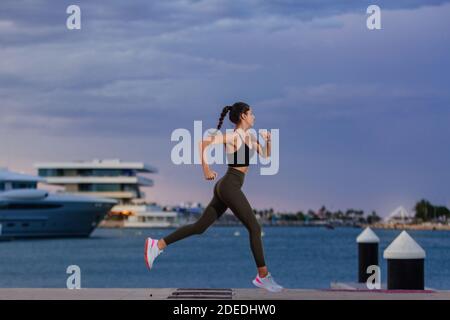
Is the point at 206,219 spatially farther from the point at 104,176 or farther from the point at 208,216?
the point at 104,176

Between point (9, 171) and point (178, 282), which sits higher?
point (9, 171)

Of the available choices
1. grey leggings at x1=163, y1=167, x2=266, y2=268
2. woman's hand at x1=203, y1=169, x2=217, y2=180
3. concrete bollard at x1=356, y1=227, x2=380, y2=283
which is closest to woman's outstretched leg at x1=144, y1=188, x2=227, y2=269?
grey leggings at x1=163, y1=167, x2=266, y2=268

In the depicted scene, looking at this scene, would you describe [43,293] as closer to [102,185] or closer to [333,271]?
[333,271]

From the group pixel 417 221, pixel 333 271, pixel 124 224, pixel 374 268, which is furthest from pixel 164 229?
pixel 374 268

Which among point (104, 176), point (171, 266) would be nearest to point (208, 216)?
point (171, 266)

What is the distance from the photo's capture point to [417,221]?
165m

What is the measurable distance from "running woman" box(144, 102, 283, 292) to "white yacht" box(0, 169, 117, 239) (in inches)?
2694

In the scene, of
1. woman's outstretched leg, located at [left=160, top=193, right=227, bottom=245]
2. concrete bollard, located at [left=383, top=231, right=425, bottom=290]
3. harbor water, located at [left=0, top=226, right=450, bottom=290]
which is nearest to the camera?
woman's outstretched leg, located at [left=160, top=193, right=227, bottom=245]

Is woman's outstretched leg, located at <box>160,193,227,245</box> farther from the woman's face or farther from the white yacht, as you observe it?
the white yacht

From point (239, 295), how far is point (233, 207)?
3.08 feet

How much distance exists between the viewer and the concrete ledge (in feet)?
33.4

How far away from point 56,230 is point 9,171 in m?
5.68

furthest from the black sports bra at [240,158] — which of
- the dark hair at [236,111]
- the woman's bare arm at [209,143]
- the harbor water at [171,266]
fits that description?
the harbor water at [171,266]
